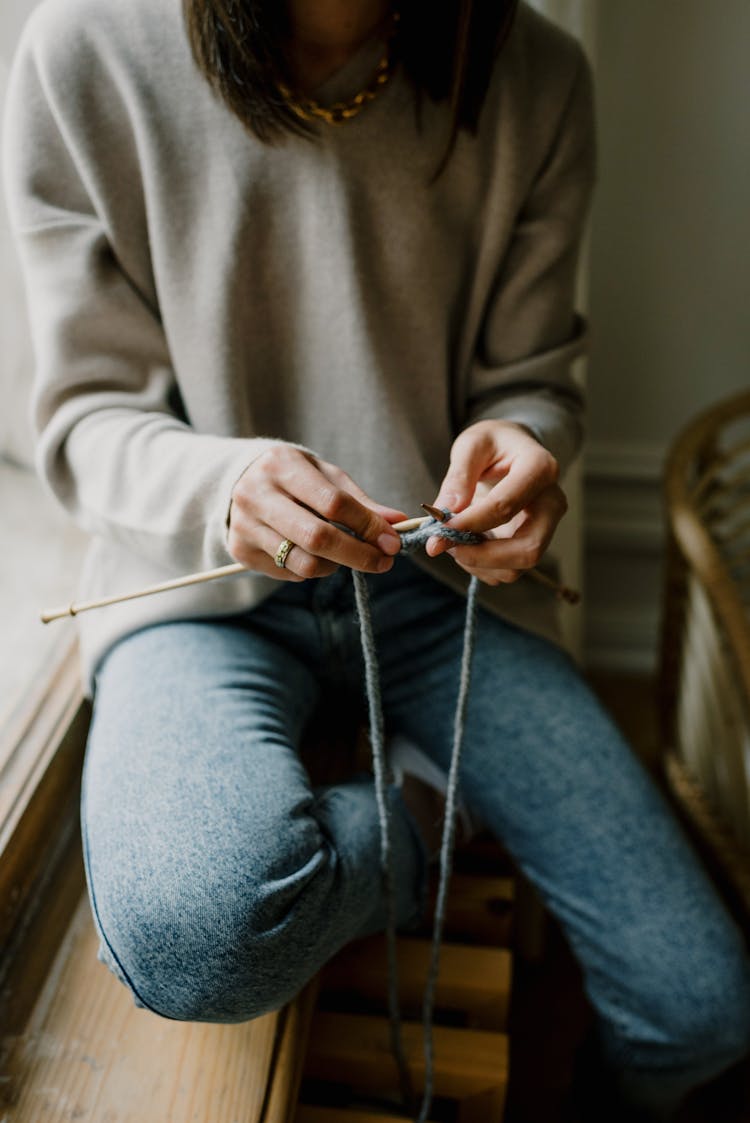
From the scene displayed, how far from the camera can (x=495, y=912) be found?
35.3 inches

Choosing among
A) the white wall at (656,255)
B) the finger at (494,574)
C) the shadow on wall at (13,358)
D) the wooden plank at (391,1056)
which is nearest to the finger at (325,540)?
the finger at (494,574)

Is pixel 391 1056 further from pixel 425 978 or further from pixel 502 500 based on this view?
pixel 502 500

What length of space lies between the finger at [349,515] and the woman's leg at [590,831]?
0.27 meters

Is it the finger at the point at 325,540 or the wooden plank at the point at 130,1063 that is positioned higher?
the finger at the point at 325,540

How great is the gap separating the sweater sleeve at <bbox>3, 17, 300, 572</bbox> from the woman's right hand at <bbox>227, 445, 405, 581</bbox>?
2.6 inches

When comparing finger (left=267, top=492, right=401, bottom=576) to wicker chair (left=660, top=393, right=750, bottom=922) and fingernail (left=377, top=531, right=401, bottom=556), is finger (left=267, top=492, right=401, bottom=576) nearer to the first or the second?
fingernail (left=377, top=531, right=401, bottom=556)

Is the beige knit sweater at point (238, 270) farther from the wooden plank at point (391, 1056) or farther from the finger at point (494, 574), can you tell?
the wooden plank at point (391, 1056)

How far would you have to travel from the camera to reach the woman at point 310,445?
0.66m

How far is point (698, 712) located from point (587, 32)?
0.75 metres

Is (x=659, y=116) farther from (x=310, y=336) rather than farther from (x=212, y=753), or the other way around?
(x=212, y=753)

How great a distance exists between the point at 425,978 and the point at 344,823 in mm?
209

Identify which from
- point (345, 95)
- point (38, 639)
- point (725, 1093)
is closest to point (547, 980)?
point (725, 1093)

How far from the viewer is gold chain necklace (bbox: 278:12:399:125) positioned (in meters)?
0.74

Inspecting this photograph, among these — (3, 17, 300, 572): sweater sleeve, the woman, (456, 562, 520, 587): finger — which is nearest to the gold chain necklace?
the woman
